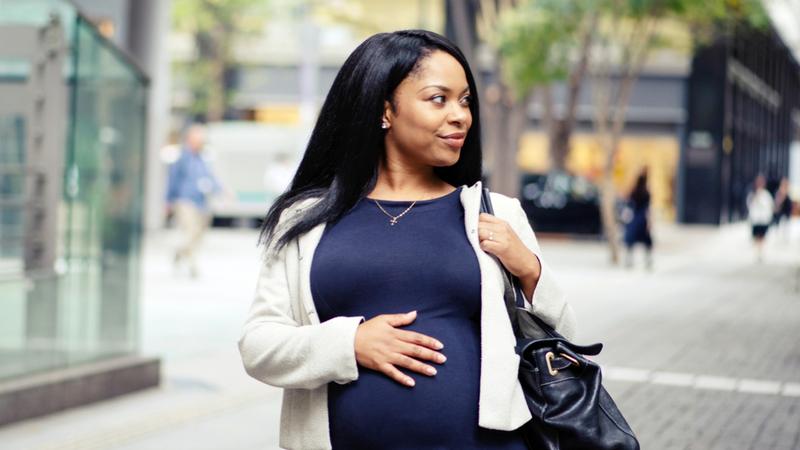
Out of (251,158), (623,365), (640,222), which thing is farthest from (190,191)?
(251,158)

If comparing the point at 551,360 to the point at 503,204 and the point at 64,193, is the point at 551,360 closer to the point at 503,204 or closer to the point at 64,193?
the point at 503,204

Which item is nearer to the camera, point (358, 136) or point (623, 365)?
point (358, 136)

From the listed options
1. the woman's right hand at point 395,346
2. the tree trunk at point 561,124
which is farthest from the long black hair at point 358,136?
the tree trunk at point 561,124

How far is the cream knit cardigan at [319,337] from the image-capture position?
9.02 ft

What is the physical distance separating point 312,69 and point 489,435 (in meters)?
30.4

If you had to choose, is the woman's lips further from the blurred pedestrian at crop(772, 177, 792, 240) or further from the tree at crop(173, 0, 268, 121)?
the tree at crop(173, 0, 268, 121)

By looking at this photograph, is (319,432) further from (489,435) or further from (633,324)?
(633,324)

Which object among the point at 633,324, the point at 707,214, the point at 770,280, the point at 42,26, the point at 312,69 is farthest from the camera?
the point at 707,214

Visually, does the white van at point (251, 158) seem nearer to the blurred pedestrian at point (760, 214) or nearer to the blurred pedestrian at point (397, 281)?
the blurred pedestrian at point (760, 214)

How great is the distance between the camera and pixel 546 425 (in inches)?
110

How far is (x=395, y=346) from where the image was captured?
272 centimetres

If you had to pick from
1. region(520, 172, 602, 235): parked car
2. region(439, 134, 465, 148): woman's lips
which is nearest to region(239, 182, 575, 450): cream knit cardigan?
region(439, 134, 465, 148): woman's lips

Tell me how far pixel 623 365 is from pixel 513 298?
25.6ft

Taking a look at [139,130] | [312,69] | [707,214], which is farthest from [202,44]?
[139,130]
